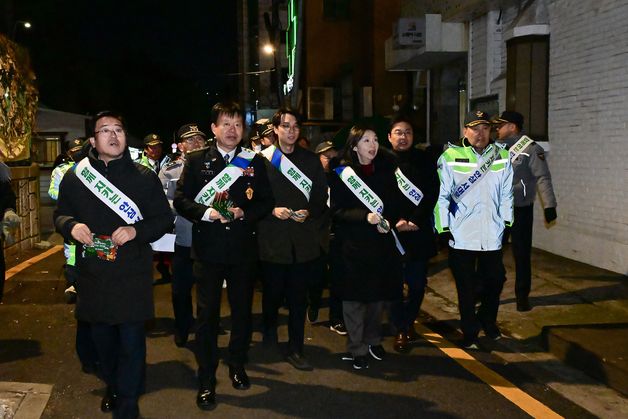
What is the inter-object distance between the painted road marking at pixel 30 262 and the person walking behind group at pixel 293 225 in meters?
5.99

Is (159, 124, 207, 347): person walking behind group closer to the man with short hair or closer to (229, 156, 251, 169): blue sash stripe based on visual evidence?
(229, 156, 251, 169): blue sash stripe

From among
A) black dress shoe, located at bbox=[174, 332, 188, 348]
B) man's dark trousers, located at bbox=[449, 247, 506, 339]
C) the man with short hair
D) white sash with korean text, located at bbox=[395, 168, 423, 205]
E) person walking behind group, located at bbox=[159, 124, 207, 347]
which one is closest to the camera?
white sash with korean text, located at bbox=[395, 168, 423, 205]

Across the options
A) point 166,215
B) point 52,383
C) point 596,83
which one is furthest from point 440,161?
point 596,83

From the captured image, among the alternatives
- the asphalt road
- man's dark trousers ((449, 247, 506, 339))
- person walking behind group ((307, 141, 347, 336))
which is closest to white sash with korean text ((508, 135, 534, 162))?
man's dark trousers ((449, 247, 506, 339))

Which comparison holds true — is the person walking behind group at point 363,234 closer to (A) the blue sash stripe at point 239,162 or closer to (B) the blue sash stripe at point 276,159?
(B) the blue sash stripe at point 276,159

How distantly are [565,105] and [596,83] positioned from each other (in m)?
0.89

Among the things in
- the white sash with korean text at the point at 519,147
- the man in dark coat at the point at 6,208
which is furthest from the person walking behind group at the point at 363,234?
the man in dark coat at the point at 6,208

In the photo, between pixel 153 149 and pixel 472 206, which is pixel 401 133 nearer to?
pixel 472 206

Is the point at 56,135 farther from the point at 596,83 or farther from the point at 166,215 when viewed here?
the point at 166,215

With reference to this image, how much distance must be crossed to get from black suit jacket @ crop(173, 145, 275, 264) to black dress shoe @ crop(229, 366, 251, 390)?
85 centimetres

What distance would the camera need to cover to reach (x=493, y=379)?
5.55 meters

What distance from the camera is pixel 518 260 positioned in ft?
24.5

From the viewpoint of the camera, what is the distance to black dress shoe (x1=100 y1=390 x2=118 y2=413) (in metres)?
4.90

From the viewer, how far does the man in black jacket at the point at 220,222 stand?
499 centimetres
